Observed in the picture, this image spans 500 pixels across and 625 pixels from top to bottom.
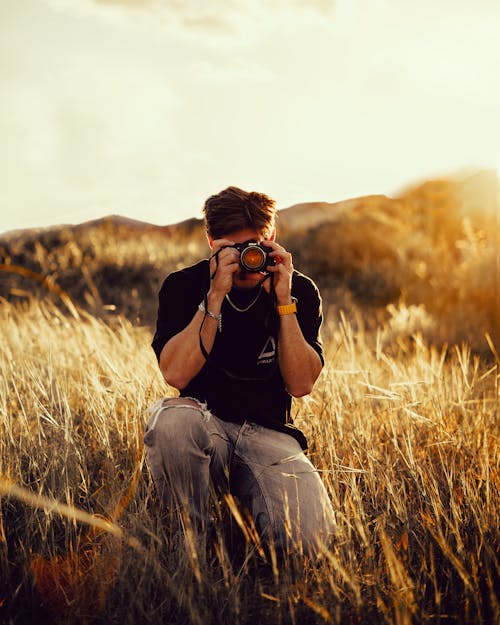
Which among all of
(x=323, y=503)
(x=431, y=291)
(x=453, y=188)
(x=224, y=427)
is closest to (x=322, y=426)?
(x=224, y=427)

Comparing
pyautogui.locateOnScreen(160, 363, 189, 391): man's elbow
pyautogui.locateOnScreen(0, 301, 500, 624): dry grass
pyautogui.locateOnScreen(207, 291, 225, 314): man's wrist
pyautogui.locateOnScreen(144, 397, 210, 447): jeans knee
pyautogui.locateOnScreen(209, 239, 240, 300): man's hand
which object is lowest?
pyautogui.locateOnScreen(0, 301, 500, 624): dry grass

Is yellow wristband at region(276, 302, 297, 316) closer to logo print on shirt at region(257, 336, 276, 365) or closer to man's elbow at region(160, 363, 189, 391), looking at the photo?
logo print on shirt at region(257, 336, 276, 365)

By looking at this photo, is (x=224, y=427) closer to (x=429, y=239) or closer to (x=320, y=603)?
(x=320, y=603)

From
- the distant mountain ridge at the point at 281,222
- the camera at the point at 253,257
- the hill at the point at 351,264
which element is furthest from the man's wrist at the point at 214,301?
the distant mountain ridge at the point at 281,222

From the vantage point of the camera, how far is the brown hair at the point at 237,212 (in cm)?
254

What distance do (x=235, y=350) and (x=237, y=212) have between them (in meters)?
0.56

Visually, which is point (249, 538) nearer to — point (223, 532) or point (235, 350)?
point (223, 532)

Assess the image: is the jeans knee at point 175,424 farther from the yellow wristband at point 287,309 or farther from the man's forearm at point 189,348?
the yellow wristband at point 287,309

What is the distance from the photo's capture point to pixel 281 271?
7.96 ft

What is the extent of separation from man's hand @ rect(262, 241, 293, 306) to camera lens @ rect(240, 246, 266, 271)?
5cm

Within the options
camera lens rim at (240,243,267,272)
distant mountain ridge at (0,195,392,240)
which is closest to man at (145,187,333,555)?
camera lens rim at (240,243,267,272)

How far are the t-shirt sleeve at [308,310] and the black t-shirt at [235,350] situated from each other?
8cm

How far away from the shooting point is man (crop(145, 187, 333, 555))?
2.27m

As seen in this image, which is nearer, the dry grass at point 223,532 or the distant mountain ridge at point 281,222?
the dry grass at point 223,532
